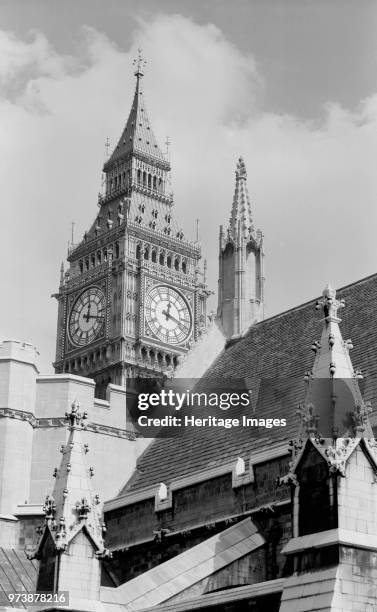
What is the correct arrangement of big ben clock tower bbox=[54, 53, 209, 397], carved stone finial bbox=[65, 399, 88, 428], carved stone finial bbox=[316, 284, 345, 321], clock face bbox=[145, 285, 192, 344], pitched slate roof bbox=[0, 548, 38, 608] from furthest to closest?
1. clock face bbox=[145, 285, 192, 344]
2. big ben clock tower bbox=[54, 53, 209, 397]
3. pitched slate roof bbox=[0, 548, 38, 608]
4. carved stone finial bbox=[65, 399, 88, 428]
5. carved stone finial bbox=[316, 284, 345, 321]

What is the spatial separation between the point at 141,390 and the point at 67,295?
72.0 m

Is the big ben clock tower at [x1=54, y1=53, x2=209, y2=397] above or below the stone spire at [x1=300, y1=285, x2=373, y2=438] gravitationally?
above

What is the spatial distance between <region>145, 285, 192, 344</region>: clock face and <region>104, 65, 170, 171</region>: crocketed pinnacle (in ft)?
51.3

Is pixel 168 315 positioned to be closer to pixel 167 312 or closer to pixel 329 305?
pixel 167 312

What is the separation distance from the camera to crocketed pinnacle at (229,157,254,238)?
38.2 metres

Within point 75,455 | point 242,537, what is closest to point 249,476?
point 242,537

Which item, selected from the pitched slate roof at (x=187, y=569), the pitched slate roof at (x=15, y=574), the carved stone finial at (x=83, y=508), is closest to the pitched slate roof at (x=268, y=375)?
the pitched slate roof at (x=187, y=569)

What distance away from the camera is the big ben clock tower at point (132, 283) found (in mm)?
99375

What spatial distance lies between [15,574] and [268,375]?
26.5 feet

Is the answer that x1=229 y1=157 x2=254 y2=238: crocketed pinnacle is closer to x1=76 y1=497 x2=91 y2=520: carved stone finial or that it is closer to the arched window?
x1=76 y1=497 x2=91 y2=520: carved stone finial

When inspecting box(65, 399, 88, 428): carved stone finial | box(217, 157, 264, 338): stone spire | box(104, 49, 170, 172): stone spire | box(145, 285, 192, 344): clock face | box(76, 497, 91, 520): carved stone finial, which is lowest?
box(76, 497, 91, 520): carved stone finial

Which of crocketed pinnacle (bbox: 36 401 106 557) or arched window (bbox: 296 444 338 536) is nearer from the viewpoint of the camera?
arched window (bbox: 296 444 338 536)

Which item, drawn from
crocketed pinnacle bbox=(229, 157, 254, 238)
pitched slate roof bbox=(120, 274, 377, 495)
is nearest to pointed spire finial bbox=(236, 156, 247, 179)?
crocketed pinnacle bbox=(229, 157, 254, 238)

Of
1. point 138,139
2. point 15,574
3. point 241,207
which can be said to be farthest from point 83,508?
point 138,139
